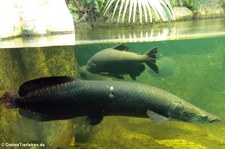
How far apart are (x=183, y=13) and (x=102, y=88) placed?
753cm

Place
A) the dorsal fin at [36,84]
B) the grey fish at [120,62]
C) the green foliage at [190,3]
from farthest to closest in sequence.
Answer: the green foliage at [190,3] < the grey fish at [120,62] < the dorsal fin at [36,84]

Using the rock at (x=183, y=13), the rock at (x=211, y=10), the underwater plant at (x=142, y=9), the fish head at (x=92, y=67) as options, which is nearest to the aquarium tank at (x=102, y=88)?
the fish head at (x=92, y=67)

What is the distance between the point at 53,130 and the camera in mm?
3824

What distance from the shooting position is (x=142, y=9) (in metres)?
8.82

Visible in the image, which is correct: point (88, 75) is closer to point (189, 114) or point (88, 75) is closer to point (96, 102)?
point (96, 102)

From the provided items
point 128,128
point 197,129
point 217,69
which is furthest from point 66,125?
point 217,69

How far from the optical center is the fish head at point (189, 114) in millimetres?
2777

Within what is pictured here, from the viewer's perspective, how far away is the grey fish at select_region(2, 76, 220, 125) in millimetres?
2740

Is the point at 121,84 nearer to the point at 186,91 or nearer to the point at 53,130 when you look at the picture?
the point at 53,130

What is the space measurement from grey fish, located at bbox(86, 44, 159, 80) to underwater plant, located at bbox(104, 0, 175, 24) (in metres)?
4.91

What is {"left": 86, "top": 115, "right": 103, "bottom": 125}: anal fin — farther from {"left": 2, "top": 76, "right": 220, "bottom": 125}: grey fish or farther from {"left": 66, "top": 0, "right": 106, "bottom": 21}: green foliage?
{"left": 66, "top": 0, "right": 106, "bottom": 21}: green foliage

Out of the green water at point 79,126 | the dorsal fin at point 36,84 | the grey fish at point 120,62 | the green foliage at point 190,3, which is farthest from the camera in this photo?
the green foliage at point 190,3

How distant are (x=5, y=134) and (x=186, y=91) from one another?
324cm

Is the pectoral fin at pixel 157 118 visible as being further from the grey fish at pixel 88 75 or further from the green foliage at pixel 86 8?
the green foliage at pixel 86 8
